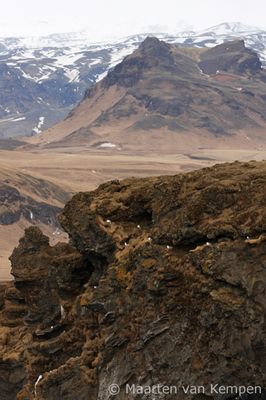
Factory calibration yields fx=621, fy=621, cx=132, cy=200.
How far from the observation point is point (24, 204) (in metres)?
144

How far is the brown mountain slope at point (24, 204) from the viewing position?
13162cm

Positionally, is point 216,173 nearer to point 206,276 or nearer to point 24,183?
point 206,276

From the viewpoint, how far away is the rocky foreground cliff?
53.0ft

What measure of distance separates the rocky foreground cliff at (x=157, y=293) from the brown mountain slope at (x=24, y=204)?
97346mm

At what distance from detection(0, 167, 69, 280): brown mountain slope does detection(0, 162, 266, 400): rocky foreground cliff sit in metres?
97.3

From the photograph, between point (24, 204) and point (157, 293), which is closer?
point (157, 293)

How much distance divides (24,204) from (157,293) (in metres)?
129

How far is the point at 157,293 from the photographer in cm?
1739

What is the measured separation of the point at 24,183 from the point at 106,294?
5481 inches

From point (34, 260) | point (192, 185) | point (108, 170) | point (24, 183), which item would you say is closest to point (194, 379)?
point (192, 185)

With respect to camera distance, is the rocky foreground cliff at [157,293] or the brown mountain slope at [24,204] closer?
the rocky foreground cliff at [157,293]

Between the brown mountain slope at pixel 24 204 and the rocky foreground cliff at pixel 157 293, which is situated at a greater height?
the rocky foreground cliff at pixel 157 293

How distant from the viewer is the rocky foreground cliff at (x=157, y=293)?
636 inches

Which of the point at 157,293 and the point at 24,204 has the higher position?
the point at 157,293
